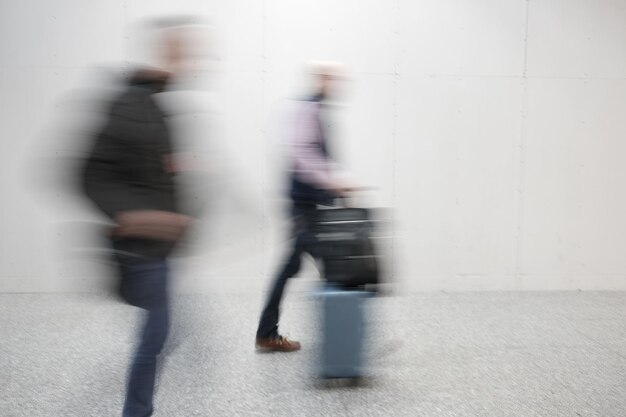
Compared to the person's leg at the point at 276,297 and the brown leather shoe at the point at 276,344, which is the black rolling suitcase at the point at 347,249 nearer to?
the person's leg at the point at 276,297

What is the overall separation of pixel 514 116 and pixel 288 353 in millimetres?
2502

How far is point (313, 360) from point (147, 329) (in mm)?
1102

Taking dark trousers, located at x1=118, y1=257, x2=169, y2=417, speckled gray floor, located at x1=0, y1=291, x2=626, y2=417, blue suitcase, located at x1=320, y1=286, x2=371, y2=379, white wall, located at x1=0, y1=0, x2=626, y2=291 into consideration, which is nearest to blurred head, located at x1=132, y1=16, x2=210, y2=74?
dark trousers, located at x1=118, y1=257, x2=169, y2=417

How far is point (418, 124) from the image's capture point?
13.0 feet

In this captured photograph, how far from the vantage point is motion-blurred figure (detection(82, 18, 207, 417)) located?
5.25 ft

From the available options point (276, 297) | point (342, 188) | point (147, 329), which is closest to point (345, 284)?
point (342, 188)

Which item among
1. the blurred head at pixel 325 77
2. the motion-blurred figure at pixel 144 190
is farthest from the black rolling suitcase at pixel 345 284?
the motion-blurred figure at pixel 144 190

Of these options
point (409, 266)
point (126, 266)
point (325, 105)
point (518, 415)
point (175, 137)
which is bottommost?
point (518, 415)

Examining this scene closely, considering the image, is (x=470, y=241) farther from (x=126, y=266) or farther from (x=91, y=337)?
(x=126, y=266)

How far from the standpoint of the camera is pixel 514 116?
4008 millimetres

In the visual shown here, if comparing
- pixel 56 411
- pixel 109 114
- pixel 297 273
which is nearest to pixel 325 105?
pixel 297 273

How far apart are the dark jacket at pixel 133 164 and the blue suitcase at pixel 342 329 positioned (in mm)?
847

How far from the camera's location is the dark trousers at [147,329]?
167 centimetres

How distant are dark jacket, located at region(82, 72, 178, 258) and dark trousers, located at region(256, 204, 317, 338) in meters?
0.89
